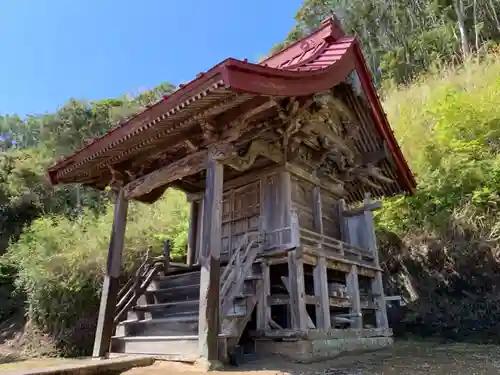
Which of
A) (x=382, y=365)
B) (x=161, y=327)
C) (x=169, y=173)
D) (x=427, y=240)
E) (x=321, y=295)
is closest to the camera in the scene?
(x=382, y=365)

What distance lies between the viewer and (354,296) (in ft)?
24.2

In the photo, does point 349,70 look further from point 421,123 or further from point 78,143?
point 78,143

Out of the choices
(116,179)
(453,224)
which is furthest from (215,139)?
(453,224)

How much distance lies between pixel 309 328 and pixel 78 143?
74.2 ft

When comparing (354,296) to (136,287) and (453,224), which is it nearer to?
(136,287)

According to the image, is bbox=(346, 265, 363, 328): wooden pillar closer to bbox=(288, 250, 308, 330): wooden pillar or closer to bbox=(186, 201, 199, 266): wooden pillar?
bbox=(288, 250, 308, 330): wooden pillar

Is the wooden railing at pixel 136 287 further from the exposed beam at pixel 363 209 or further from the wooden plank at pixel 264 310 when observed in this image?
the exposed beam at pixel 363 209

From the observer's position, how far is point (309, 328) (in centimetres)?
595

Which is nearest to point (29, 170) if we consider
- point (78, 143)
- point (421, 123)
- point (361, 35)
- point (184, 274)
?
point (78, 143)

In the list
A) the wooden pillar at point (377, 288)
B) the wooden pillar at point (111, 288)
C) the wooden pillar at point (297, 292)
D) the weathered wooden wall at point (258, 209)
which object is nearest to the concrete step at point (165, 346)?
the wooden pillar at point (111, 288)

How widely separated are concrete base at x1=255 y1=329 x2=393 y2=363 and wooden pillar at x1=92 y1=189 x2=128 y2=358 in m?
2.63

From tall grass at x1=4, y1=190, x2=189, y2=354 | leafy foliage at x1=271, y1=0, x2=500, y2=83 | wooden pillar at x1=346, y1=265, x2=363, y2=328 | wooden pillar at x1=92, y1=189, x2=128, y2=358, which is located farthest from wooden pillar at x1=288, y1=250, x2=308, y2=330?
leafy foliage at x1=271, y1=0, x2=500, y2=83

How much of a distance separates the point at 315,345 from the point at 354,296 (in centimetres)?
186

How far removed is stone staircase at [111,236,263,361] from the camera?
207 inches
